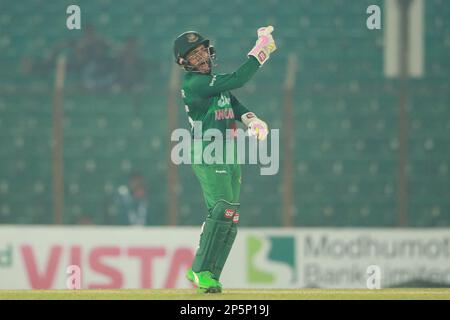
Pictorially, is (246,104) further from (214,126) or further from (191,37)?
(214,126)

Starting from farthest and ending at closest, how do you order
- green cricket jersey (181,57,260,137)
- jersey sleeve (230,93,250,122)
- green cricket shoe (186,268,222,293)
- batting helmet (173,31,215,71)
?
jersey sleeve (230,93,250,122) < batting helmet (173,31,215,71) < green cricket shoe (186,268,222,293) < green cricket jersey (181,57,260,137)

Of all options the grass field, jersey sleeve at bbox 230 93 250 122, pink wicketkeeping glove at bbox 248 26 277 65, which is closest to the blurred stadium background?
the grass field

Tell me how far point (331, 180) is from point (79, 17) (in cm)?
493

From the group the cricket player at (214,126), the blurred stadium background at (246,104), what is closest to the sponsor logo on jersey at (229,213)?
the cricket player at (214,126)

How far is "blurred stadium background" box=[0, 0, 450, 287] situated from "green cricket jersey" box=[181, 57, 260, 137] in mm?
8240

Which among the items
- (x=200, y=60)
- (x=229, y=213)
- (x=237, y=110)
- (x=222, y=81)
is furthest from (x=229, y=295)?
(x=200, y=60)

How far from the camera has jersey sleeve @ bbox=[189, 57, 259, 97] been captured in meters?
10.3

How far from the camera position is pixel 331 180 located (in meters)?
20.5

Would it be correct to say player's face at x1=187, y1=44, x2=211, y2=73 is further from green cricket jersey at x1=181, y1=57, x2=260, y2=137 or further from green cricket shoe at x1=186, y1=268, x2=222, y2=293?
green cricket shoe at x1=186, y1=268, x2=222, y2=293

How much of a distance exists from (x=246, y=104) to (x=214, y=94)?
1014 cm

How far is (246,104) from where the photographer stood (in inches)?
808

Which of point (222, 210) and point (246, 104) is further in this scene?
point (246, 104)
